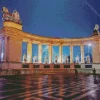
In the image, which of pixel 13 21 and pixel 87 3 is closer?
pixel 13 21

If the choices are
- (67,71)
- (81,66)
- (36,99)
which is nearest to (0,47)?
(67,71)

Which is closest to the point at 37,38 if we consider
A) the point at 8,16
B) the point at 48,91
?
the point at 8,16

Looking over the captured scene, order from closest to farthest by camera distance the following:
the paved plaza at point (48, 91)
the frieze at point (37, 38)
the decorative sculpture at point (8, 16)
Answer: the paved plaza at point (48, 91) < the frieze at point (37, 38) < the decorative sculpture at point (8, 16)

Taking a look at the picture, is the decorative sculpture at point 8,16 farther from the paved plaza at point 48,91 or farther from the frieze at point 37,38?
the paved plaza at point 48,91

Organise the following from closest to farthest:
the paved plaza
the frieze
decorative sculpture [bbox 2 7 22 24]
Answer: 1. the paved plaza
2. the frieze
3. decorative sculpture [bbox 2 7 22 24]

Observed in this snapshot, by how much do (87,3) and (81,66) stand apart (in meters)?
34.6

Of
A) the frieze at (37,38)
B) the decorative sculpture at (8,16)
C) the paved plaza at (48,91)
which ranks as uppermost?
the decorative sculpture at (8,16)

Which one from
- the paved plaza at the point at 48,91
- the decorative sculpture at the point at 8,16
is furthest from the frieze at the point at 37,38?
the paved plaza at the point at 48,91

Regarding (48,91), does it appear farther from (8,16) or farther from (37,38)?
(37,38)

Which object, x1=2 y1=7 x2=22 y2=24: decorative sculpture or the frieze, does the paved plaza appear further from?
x1=2 y1=7 x2=22 y2=24: decorative sculpture

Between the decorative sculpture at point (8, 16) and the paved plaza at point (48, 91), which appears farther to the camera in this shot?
the decorative sculpture at point (8, 16)

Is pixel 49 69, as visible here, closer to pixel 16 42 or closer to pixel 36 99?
pixel 16 42

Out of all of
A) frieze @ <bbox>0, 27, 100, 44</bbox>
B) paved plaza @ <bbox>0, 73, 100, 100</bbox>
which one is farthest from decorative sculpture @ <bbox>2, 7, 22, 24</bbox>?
paved plaza @ <bbox>0, 73, 100, 100</bbox>

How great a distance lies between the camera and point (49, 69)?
185 feet
